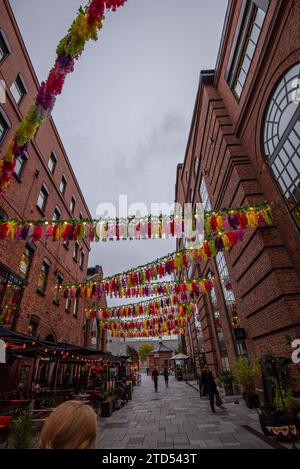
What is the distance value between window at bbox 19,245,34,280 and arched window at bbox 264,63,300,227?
12216 mm

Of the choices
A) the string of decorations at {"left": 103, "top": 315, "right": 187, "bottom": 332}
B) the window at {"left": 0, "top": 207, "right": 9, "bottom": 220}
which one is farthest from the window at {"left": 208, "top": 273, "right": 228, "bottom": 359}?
the window at {"left": 0, "top": 207, "right": 9, "bottom": 220}

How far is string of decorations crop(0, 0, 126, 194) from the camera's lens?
477 cm

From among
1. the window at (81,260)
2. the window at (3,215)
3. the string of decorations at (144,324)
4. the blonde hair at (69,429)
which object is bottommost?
the blonde hair at (69,429)

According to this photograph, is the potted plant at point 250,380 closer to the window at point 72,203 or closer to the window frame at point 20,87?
the window frame at point 20,87

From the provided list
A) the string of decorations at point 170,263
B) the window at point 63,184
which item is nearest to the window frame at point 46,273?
the string of decorations at point 170,263

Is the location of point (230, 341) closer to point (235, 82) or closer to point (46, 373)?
point (46, 373)

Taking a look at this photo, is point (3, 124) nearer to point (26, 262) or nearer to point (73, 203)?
point (26, 262)

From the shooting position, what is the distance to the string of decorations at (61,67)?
4.77 metres

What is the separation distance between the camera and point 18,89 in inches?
507

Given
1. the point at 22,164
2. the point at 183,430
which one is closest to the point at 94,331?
the point at 22,164

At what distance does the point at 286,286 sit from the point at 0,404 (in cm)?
1114

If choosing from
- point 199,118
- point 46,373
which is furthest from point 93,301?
point 199,118

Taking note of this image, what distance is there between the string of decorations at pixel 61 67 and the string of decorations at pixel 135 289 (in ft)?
31.5

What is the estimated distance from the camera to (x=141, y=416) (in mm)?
9688
